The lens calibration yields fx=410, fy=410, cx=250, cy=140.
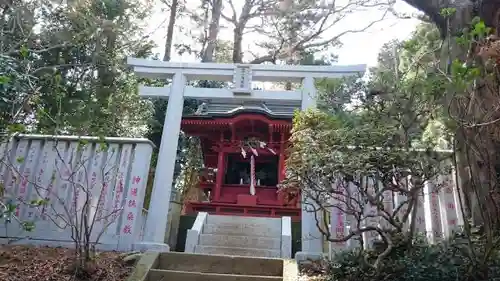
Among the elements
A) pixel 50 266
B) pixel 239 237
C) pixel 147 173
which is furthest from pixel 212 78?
pixel 50 266

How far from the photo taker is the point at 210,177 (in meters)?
11.9

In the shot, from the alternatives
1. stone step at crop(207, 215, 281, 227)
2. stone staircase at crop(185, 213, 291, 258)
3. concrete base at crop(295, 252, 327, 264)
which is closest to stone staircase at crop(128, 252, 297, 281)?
concrete base at crop(295, 252, 327, 264)

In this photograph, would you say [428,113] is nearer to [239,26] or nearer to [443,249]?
[443,249]

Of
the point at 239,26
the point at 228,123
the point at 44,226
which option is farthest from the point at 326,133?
the point at 239,26

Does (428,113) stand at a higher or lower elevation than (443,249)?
higher

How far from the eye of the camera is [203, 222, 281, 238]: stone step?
6.88 metres

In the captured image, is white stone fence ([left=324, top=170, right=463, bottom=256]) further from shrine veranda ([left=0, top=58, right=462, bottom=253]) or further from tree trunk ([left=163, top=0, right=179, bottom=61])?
tree trunk ([left=163, top=0, right=179, bottom=61])

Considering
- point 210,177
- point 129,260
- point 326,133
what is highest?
point 210,177

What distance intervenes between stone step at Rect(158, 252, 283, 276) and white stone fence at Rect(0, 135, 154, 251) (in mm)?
754

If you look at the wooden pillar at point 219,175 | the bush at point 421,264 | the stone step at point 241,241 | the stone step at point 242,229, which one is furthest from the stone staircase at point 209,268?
the wooden pillar at point 219,175

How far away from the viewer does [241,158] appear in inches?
461

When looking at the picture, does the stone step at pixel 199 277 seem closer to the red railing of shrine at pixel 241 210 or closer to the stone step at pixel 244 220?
the stone step at pixel 244 220

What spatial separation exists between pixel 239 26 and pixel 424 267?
1393 centimetres

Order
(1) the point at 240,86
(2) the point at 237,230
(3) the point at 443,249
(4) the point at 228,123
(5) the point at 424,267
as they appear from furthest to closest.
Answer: (4) the point at 228,123
(2) the point at 237,230
(1) the point at 240,86
(3) the point at 443,249
(5) the point at 424,267
